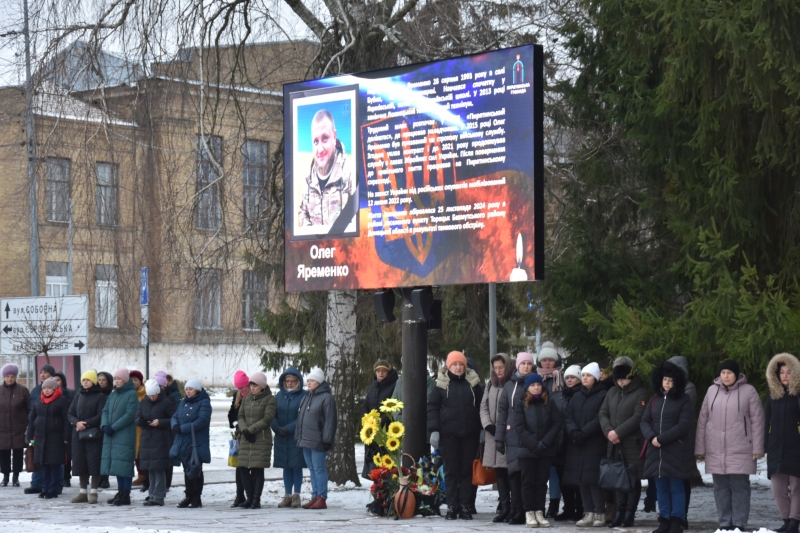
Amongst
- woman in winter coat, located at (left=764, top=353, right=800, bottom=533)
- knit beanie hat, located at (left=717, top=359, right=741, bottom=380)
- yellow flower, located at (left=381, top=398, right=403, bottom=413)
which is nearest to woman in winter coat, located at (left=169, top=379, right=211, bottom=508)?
yellow flower, located at (left=381, top=398, right=403, bottom=413)

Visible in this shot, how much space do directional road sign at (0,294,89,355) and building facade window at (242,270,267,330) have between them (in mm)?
3061

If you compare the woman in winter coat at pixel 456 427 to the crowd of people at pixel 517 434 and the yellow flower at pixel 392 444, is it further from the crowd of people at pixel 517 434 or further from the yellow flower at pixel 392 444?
the yellow flower at pixel 392 444

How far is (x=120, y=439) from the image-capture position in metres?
16.2

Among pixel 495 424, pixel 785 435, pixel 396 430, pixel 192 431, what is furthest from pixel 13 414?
pixel 785 435

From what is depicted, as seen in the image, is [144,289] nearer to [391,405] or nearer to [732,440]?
[391,405]

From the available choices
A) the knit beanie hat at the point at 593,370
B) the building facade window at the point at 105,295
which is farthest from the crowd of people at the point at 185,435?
the knit beanie hat at the point at 593,370

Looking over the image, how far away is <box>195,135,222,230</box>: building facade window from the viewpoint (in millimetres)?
16328

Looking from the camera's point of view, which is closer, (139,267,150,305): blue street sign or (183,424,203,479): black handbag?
(183,424,203,479): black handbag

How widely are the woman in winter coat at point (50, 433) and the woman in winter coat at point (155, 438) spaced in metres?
2.02

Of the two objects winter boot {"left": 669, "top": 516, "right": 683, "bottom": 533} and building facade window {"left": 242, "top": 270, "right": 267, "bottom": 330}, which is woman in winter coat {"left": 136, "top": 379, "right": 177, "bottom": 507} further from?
winter boot {"left": 669, "top": 516, "right": 683, "bottom": 533}

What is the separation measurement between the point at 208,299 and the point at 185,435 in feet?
7.41

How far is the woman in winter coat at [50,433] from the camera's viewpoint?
1734cm

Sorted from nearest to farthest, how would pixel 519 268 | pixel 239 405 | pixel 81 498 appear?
pixel 519 268 < pixel 239 405 < pixel 81 498

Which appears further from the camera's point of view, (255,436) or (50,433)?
(50,433)
